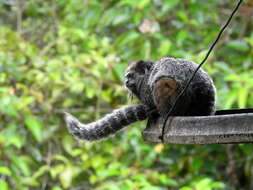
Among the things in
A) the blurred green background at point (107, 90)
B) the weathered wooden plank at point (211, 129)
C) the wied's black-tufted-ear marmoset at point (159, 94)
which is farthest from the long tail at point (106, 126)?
the blurred green background at point (107, 90)

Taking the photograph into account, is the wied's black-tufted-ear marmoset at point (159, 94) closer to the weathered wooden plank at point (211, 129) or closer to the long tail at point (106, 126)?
the long tail at point (106, 126)

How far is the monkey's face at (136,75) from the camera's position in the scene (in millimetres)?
1622

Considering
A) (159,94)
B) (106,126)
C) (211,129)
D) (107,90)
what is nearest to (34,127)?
(107,90)

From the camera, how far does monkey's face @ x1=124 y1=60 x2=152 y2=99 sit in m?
1.62

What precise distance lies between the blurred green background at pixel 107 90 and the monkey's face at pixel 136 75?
107 centimetres

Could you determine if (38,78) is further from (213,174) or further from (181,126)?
(181,126)

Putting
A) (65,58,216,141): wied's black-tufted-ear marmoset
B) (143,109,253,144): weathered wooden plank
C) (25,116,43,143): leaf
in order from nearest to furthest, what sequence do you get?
(143,109,253,144): weathered wooden plank
(65,58,216,141): wied's black-tufted-ear marmoset
(25,116,43,143): leaf

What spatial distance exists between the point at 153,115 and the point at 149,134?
129 mm

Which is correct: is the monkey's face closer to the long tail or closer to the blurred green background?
the long tail

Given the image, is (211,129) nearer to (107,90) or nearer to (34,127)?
(34,127)

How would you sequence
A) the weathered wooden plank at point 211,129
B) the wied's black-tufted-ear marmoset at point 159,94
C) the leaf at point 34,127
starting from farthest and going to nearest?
1. the leaf at point 34,127
2. the wied's black-tufted-ear marmoset at point 159,94
3. the weathered wooden plank at point 211,129

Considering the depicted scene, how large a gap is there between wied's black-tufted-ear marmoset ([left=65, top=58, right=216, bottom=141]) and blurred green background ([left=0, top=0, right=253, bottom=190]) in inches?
42.8

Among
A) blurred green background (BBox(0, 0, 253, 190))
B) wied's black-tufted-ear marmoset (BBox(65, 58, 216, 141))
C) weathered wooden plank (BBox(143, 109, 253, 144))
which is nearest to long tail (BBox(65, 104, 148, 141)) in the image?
wied's black-tufted-ear marmoset (BBox(65, 58, 216, 141))

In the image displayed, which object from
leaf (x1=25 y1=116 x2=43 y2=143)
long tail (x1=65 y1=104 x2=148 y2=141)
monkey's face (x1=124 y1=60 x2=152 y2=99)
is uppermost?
monkey's face (x1=124 y1=60 x2=152 y2=99)
